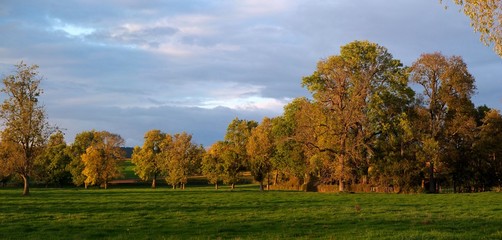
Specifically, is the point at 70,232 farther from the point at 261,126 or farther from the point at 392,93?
the point at 261,126

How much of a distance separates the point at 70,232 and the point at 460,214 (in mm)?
21167

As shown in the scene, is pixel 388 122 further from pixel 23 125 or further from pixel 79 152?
pixel 79 152

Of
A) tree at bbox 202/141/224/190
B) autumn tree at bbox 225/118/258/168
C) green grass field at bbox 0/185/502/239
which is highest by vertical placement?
autumn tree at bbox 225/118/258/168

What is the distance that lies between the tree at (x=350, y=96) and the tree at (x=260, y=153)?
1887 centimetres

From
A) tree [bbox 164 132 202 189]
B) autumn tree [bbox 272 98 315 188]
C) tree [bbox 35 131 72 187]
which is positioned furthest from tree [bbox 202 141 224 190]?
tree [bbox 35 131 72 187]

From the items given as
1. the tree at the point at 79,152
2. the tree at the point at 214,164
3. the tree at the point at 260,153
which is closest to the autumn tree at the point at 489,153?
the tree at the point at 260,153

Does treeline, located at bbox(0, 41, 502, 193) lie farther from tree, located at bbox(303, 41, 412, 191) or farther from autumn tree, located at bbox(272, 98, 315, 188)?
autumn tree, located at bbox(272, 98, 315, 188)

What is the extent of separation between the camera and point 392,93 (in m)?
58.7

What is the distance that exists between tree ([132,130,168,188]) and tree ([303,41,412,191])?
4711cm

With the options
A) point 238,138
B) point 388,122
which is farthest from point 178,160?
point 388,122

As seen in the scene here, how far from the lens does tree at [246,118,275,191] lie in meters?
76.5

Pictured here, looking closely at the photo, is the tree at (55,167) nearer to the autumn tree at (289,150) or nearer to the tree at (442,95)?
the autumn tree at (289,150)

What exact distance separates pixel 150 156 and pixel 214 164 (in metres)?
28.3

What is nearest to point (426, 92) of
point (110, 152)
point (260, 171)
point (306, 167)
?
point (306, 167)
